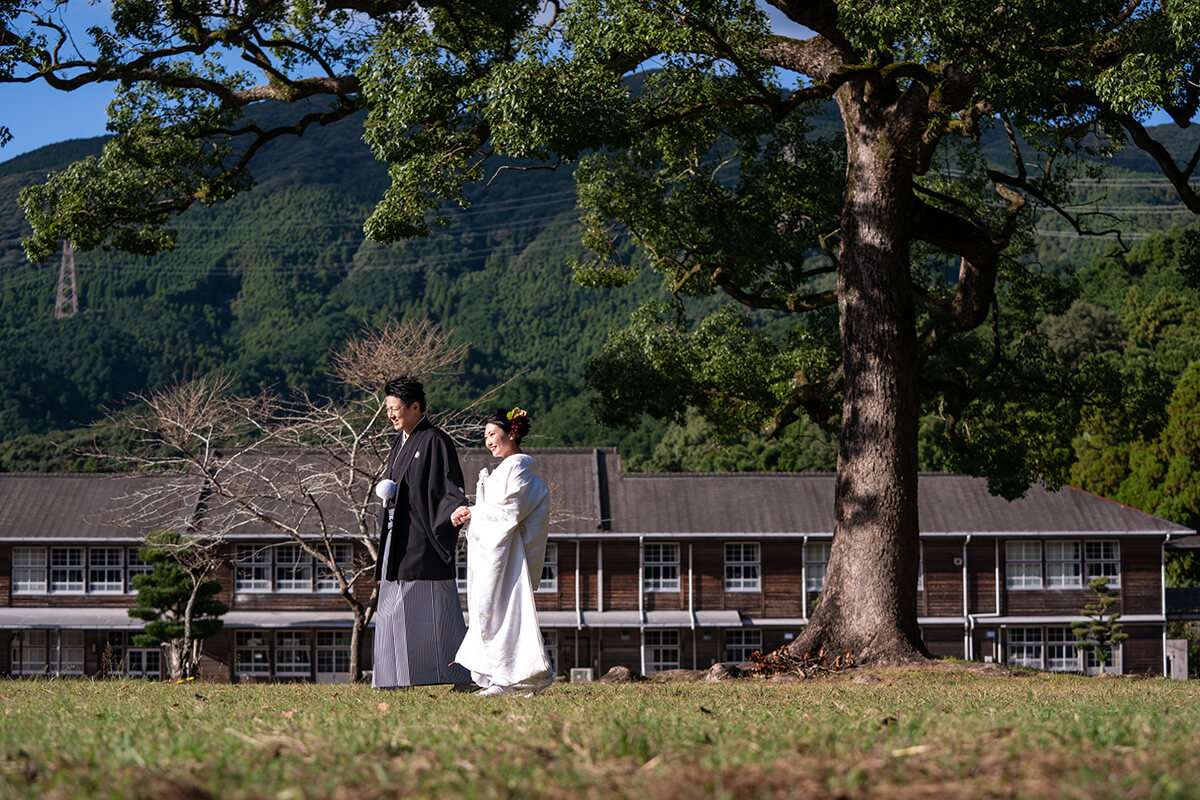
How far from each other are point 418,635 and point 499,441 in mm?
1323

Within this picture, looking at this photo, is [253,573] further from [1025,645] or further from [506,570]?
[506,570]

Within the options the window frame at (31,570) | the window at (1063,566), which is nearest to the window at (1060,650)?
the window at (1063,566)

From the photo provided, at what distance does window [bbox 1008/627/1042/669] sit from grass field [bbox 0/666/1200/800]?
33344 millimetres

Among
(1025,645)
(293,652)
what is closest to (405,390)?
(293,652)

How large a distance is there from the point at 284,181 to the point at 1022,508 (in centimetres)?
12352

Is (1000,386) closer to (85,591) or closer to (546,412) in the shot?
(85,591)

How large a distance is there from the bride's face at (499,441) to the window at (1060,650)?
33.8 meters

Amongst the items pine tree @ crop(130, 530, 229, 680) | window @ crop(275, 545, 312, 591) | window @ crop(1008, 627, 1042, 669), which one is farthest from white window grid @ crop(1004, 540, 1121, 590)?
pine tree @ crop(130, 530, 229, 680)

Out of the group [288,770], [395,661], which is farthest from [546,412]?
[288,770]

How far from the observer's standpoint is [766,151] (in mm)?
18344

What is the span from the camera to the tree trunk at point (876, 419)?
12.3 m

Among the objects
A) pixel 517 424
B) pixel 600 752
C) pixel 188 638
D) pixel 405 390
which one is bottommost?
pixel 188 638

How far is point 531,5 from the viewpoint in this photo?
14.1 meters

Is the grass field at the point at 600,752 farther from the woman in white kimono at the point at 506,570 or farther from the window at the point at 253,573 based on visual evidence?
the window at the point at 253,573
